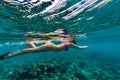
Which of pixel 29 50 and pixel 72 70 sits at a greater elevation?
pixel 29 50

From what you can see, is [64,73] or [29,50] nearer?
[29,50]

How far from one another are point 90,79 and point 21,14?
10.2 meters

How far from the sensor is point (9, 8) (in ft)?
37.2

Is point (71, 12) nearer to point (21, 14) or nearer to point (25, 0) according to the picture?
point (21, 14)

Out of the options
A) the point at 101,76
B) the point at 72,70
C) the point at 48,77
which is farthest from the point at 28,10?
the point at 101,76

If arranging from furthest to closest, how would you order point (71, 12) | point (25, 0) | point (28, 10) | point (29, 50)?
point (71, 12) < point (28, 10) < point (25, 0) < point (29, 50)

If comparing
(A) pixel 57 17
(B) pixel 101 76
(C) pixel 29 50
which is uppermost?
(A) pixel 57 17

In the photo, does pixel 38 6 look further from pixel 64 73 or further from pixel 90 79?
pixel 90 79

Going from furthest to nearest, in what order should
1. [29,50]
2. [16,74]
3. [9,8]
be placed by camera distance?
1. [16,74]
2. [9,8]
3. [29,50]

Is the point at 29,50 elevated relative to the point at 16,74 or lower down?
elevated

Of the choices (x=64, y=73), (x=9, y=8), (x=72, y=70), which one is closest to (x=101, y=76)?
(x=72, y=70)

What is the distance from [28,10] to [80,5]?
3.98 m

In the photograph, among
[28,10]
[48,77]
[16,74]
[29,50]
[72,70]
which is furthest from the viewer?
[72,70]

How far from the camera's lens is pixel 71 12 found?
573 inches
